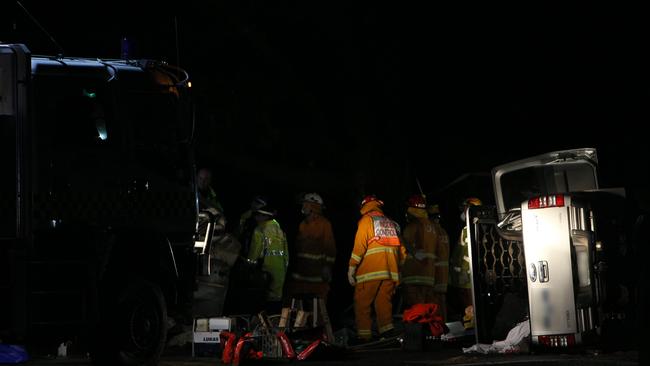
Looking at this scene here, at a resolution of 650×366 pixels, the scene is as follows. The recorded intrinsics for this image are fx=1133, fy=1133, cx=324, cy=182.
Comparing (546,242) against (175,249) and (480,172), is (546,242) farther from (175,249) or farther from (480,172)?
(480,172)

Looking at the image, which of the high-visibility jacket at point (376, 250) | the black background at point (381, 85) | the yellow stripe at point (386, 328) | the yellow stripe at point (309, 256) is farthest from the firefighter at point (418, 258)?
the black background at point (381, 85)

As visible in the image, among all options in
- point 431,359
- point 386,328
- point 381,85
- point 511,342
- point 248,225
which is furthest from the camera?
point 381,85

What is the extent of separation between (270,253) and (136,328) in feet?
13.8

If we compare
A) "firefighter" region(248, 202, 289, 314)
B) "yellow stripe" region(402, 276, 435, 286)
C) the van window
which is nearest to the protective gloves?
"firefighter" region(248, 202, 289, 314)

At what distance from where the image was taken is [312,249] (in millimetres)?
14945

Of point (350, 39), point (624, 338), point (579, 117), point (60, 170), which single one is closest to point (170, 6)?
point (350, 39)

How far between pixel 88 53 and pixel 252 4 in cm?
287

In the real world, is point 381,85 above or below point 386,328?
above

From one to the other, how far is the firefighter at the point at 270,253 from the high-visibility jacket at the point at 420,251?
193 cm

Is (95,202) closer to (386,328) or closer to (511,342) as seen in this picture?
(511,342)

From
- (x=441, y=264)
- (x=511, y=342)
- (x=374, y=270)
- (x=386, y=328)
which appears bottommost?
(x=511, y=342)

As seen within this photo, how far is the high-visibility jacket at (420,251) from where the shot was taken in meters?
15.7

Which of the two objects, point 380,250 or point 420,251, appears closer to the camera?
point 380,250

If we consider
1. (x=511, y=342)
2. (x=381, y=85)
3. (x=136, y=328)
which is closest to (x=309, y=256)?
(x=511, y=342)
